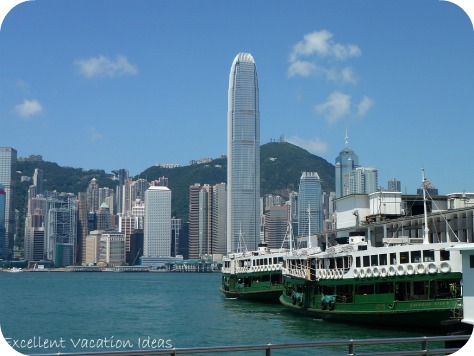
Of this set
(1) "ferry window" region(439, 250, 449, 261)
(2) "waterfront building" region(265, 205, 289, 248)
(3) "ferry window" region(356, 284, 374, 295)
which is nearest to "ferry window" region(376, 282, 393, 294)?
(3) "ferry window" region(356, 284, 374, 295)

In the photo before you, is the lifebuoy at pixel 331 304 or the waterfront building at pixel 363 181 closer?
the lifebuoy at pixel 331 304

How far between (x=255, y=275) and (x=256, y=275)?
0.65 ft

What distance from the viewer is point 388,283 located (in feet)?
81.6

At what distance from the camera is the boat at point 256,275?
1711 inches

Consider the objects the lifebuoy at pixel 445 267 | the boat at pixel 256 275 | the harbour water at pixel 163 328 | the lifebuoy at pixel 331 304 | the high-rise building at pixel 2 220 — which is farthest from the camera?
the high-rise building at pixel 2 220

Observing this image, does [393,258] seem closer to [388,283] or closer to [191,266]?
[388,283]

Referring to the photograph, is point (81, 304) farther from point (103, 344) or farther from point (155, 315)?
point (103, 344)

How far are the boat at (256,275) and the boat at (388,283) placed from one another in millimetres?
12080

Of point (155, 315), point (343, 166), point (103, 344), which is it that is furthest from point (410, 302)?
point (343, 166)

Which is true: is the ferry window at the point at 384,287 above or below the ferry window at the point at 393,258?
below

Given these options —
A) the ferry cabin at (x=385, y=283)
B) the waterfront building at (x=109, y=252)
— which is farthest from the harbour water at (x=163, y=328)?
the waterfront building at (x=109, y=252)

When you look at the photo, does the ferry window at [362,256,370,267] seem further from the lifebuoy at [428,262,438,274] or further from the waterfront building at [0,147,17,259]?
the waterfront building at [0,147,17,259]

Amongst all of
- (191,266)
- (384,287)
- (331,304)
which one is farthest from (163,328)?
(191,266)

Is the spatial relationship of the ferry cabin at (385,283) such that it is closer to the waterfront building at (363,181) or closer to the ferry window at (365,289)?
the ferry window at (365,289)
